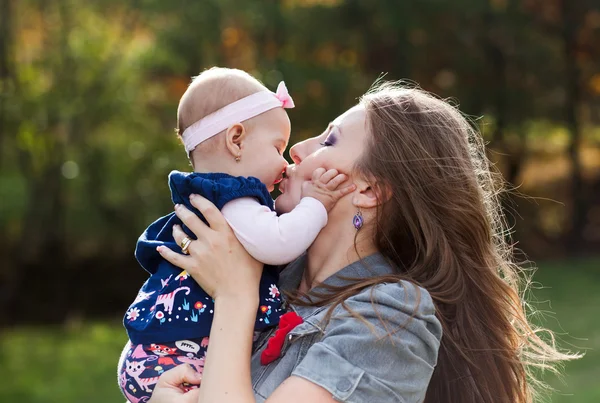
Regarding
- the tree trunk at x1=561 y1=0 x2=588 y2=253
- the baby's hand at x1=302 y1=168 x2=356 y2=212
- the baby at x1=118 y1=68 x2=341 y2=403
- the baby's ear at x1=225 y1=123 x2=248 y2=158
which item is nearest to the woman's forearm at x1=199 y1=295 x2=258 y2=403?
the baby at x1=118 y1=68 x2=341 y2=403

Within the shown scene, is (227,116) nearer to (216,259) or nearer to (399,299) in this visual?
(216,259)


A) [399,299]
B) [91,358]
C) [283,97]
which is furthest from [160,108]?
[399,299]

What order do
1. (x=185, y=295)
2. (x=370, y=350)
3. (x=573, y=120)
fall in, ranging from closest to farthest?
(x=370, y=350), (x=185, y=295), (x=573, y=120)

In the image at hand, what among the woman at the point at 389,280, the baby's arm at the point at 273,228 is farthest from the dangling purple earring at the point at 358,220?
the baby's arm at the point at 273,228

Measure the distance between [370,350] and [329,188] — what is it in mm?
503

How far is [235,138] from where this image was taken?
2.35 m

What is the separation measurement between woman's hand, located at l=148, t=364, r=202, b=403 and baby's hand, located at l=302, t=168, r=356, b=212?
0.59 metres

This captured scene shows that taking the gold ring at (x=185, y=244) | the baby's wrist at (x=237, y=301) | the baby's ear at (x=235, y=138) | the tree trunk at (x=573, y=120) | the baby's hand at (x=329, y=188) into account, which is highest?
the baby's ear at (x=235, y=138)

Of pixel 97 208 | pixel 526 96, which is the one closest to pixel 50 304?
pixel 97 208

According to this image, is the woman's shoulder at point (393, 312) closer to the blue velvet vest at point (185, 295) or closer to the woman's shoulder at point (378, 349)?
the woman's shoulder at point (378, 349)

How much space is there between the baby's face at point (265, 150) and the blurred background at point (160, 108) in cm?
536

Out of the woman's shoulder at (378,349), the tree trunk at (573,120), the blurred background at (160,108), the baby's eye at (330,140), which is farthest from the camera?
the tree trunk at (573,120)

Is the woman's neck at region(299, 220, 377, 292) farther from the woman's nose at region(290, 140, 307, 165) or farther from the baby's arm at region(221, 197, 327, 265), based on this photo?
the woman's nose at region(290, 140, 307, 165)

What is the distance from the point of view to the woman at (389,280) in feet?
6.56
